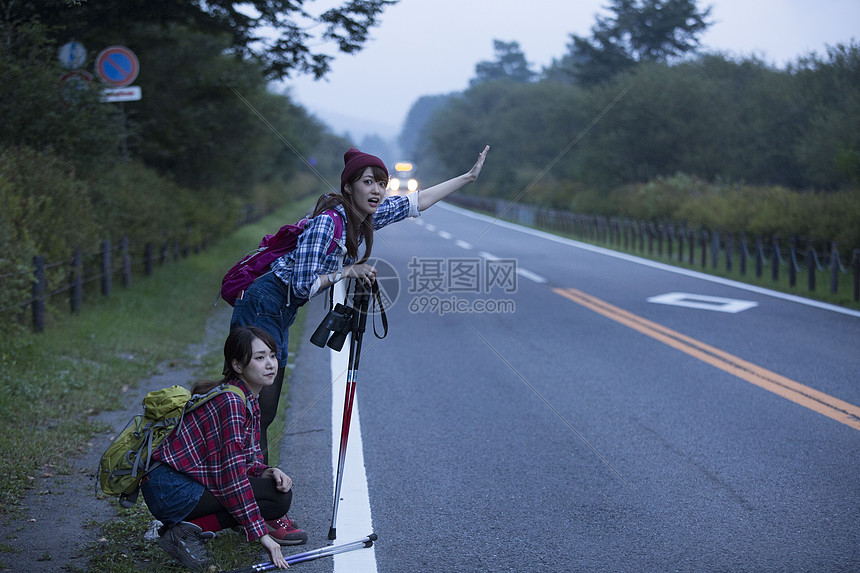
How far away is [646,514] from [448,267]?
48.8 ft

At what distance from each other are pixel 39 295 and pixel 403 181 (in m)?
63.2

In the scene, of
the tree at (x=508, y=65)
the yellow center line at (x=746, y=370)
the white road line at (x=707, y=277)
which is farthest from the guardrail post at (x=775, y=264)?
the tree at (x=508, y=65)

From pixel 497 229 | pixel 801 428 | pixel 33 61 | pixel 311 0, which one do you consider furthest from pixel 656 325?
pixel 497 229

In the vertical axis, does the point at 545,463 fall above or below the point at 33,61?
below

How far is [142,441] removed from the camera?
401 cm

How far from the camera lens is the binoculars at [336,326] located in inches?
167

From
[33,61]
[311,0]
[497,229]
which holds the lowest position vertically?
[497,229]

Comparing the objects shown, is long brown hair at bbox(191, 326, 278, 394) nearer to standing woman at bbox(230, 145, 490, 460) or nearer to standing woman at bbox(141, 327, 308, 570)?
standing woman at bbox(141, 327, 308, 570)

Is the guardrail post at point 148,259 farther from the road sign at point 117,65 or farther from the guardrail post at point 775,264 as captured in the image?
the guardrail post at point 775,264

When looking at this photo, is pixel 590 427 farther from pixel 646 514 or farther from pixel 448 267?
pixel 448 267

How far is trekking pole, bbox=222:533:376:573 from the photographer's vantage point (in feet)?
12.6

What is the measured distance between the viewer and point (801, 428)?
646 cm

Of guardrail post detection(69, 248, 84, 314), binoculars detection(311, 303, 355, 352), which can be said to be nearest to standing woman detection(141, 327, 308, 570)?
binoculars detection(311, 303, 355, 352)

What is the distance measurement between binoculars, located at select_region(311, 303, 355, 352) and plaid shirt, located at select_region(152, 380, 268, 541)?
0.49 metres
